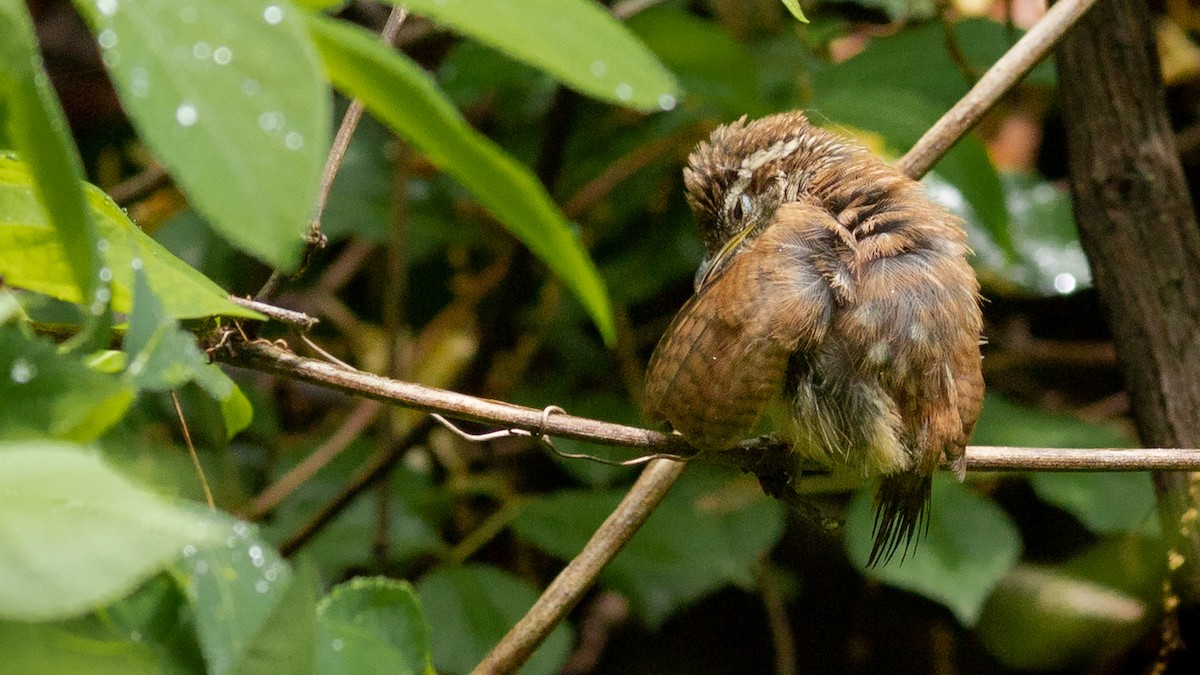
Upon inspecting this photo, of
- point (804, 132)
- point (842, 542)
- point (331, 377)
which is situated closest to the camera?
point (331, 377)

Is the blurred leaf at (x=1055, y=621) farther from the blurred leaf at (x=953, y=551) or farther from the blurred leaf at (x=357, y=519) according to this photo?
the blurred leaf at (x=357, y=519)

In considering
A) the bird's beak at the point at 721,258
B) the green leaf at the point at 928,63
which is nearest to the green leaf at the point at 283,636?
the bird's beak at the point at 721,258

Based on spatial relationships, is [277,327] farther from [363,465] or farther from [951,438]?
[363,465]

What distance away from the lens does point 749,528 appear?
2406 mm

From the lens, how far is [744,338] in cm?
132

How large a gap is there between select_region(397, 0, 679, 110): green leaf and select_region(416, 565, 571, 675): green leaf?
5.51ft

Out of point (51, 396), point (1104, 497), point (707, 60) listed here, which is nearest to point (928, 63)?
point (707, 60)

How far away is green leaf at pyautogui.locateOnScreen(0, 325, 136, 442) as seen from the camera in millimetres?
646

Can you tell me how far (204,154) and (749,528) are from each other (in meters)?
2.05

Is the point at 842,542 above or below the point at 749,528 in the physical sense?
below

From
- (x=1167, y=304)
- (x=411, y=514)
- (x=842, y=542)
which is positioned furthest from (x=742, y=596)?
(x=1167, y=304)

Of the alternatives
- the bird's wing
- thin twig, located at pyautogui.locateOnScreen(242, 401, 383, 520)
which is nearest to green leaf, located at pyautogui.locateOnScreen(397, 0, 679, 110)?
the bird's wing

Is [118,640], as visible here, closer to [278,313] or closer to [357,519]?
[278,313]

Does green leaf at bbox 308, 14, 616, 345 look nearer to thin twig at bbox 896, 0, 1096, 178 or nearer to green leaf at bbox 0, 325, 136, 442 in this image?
green leaf at bbox 0, 325, 136, 442
